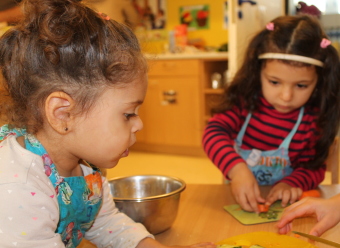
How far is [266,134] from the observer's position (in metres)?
1.34

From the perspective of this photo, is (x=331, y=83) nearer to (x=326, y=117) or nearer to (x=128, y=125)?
(x=326, y=117)

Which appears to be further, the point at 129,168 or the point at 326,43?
the point at 129,168

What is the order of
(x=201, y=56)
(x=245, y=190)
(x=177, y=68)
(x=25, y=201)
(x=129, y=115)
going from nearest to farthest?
(x=25, y=201)
(x=129, y=115)
(x=245, y=190)
(x=201, y=56)
(x=177, y=68)

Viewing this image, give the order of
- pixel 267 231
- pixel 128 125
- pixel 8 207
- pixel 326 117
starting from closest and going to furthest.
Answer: pixel 8 207 → pixel 128 125 → pixel 267 231 → pixel 326 117

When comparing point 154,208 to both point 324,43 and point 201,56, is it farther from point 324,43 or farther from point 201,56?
point 201,56

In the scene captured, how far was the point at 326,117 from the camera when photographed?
125 cm

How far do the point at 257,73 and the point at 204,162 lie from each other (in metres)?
2.13

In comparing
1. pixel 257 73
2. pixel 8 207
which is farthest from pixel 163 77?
pixel 8 207

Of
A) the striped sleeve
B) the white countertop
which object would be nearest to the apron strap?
the striped sleeve

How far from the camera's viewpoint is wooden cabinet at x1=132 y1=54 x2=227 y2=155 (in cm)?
340

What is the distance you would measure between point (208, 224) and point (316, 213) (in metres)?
0.22

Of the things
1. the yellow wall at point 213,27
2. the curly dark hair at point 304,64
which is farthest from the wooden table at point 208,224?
the yellow wall at point 213,27

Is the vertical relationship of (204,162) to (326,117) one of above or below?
below

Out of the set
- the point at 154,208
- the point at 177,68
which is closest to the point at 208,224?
the point at 154,208
